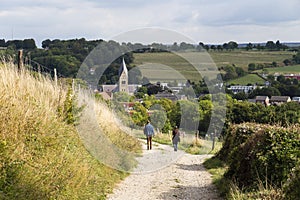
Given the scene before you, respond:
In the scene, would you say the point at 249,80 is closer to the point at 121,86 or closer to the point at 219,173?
the point at 121,86

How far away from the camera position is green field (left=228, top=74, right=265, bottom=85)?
2505 inches

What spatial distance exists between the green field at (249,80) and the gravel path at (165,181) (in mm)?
47104

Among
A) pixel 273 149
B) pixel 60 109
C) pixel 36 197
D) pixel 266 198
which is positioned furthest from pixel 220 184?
pixel 36 197

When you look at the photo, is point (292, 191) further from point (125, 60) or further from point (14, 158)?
point (125, 60)

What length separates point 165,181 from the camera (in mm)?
12562

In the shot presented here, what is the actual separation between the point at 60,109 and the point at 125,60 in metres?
13.3

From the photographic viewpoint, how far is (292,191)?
6266 millimetres

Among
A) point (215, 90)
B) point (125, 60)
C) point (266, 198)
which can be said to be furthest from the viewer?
point (215, 90)

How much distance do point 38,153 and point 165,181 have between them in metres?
5.38

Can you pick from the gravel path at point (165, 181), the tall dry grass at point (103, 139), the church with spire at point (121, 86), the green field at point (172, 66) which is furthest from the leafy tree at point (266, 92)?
the tall dry grass at point (103, 139)

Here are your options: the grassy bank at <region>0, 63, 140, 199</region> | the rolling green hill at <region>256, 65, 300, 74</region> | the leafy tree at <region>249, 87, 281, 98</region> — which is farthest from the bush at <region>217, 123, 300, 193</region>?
the rolling green hill at <region>256, 65, 300, 74</region>

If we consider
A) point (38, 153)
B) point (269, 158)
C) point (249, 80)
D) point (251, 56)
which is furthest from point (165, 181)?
point (251, 56)

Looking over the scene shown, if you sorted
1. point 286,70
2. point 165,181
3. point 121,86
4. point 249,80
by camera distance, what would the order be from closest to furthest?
point 165,181 < point 121,86 < point 249,80 < point 286,70

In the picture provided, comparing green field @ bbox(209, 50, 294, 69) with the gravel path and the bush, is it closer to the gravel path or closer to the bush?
the gravel path
